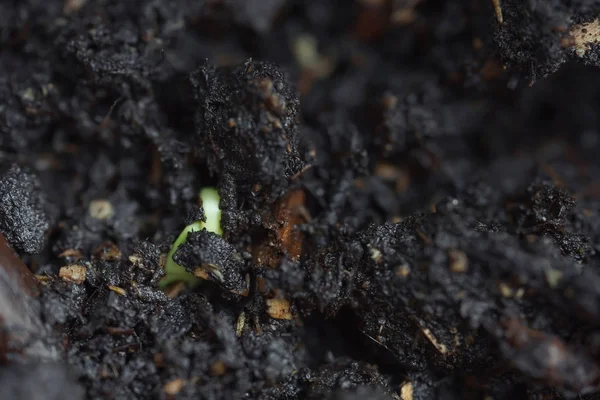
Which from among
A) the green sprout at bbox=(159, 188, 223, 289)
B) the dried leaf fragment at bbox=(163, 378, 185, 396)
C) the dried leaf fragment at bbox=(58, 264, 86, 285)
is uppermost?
the green sprout at bbox=(159, 188, 223, 289)

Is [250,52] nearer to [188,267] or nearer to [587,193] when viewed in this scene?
[188,267]

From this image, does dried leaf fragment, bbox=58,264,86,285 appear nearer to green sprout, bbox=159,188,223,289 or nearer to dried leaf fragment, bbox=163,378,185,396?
green sprout, bbox=159,188,223,289

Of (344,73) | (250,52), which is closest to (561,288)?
(344,73)

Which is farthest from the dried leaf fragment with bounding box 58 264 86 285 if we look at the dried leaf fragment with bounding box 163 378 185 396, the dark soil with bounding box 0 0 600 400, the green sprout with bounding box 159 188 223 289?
the dried leaf fragment with bounding box 163 378 185 396

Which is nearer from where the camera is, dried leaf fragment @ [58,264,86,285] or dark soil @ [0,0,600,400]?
dark soil @ [0,0,600,400]

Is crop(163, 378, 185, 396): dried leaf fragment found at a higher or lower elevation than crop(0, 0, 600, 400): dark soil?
lower
